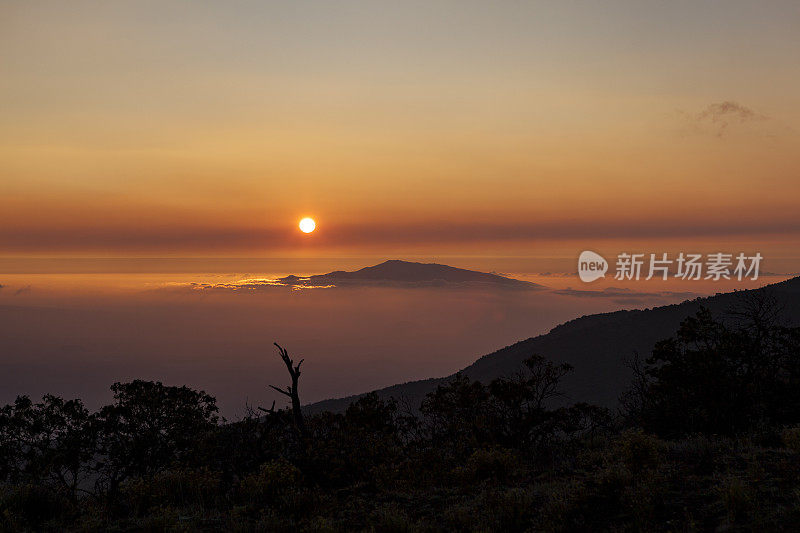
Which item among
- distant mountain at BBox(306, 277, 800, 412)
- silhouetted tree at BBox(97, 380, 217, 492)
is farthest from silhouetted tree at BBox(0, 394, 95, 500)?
distant mountain at BBox(306, 277, 800, 412)

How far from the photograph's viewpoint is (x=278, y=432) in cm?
2280

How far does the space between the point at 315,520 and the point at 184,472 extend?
5.69 meters

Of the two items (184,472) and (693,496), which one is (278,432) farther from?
(693,496)

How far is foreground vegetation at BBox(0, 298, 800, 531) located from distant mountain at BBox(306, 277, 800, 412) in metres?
63.2

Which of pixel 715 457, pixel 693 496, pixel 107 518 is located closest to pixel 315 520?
pixel 107 518

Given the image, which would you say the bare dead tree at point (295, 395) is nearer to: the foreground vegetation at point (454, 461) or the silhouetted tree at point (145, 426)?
the foreground vegetation at point (454, 461)

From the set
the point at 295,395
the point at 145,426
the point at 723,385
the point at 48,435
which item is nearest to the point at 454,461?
the point at 295,395

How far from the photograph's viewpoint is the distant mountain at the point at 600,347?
299 feet

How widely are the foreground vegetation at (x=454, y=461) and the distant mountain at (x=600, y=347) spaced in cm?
6315

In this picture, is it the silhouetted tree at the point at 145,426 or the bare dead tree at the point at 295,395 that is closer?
the bare dead tree at the point at 295,395

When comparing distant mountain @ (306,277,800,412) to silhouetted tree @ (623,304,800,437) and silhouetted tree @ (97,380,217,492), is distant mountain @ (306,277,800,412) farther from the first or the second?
silhouetted tree @ (623,304,800,437)

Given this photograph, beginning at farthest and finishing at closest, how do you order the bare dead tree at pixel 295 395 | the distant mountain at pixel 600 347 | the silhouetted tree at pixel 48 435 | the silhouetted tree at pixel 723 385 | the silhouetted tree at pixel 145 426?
the distant mountain at pixel 600 347 → the silhouetted tree at pixel 48 435 → the silhouetted tree at pixel 145 426 → the bare dead tree at pixel 295 395 → the silhouetted tree at pixel 723 385

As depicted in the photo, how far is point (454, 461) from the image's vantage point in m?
17.0

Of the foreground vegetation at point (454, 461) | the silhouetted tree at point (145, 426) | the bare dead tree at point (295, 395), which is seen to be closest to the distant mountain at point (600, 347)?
the silhouetted tree at point (145, 426)
